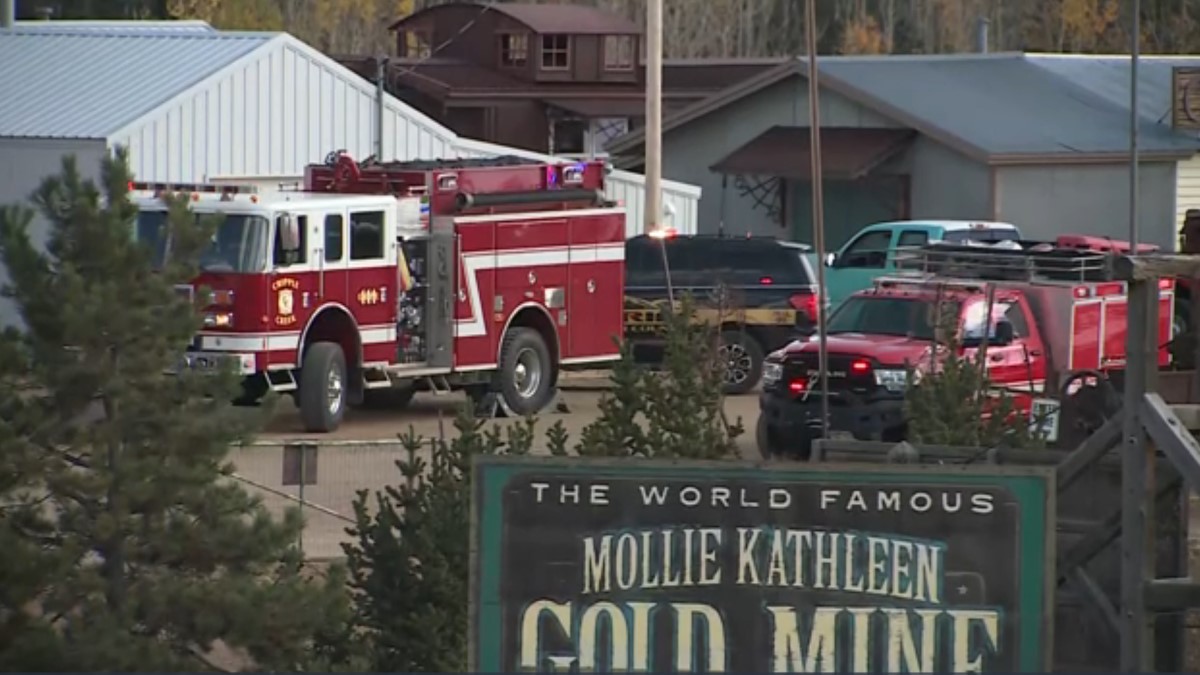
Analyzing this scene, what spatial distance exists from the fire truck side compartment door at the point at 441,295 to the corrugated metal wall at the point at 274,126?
20.2ft

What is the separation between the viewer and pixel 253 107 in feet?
105

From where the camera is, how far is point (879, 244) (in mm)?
31844

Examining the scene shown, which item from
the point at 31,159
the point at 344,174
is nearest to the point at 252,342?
the point at 344,174

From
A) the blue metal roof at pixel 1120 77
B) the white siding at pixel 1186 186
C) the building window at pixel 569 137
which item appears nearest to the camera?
the white siding at pixel 1186 186

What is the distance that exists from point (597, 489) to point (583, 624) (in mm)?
451

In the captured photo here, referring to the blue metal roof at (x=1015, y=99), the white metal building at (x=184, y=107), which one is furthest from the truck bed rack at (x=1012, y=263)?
the blue metal roof at (x=1015, y=99)

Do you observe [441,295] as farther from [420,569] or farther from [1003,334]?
[420,569]

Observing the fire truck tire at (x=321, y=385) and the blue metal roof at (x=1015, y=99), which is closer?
the fire truck tire at (x=321, y=385)

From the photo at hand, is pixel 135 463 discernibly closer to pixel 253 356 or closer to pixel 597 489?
pixel 597 489

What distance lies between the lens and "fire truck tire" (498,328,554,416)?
25.2 metres

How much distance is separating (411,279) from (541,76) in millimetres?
32253

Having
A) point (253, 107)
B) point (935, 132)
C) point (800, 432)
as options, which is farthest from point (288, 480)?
point (935, 132)

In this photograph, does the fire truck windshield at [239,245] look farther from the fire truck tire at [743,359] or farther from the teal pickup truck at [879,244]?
the teal pickup truck at [879,244]

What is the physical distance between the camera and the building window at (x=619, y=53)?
2248 inches
